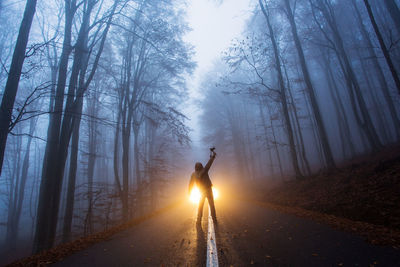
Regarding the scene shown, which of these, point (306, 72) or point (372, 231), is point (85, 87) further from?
point (306, 72)

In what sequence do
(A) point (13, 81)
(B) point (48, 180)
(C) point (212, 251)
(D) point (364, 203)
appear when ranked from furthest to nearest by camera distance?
(B) point (48, 180), (D) point (364, 203), (A) point (13, 81), (C) point (212, 251)

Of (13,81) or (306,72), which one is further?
(306,72)

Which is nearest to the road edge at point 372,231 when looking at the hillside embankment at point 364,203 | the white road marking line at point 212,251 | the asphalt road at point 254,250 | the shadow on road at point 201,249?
the hillside embankment at point 364,203

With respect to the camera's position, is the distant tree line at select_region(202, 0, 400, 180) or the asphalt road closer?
the asphalt road

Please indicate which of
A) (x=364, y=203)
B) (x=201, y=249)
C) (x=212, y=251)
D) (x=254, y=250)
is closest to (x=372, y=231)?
(x=364, y=203)

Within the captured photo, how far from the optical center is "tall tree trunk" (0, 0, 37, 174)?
4.15 m

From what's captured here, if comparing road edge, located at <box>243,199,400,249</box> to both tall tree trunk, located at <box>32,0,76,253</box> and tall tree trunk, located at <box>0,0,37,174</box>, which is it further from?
tall tree trunk, located at <box>0,0,37,174</box>

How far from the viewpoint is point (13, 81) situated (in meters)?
4.56

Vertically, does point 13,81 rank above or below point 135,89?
below

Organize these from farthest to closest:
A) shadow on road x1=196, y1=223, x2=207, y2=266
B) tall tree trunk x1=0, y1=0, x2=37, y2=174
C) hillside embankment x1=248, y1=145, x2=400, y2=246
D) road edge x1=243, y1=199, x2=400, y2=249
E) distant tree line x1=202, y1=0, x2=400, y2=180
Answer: distant tree line x1=202, y1=0, x2=400, y2=180
tall tree trunk x1=0, y1=0, x2=37, y2=174
hillside embankment x1=248, y1=145, x2=400, y2=246
road edge x1=243, y1=199, x2=400, y2=249
shadow on road x1=196, y1=223, x2=207, y2=266

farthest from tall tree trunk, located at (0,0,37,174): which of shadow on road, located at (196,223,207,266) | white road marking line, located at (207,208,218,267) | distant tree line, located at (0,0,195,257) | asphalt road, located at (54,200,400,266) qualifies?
white road marking line, located at (207,208,218,267)

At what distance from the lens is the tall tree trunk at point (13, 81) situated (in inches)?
163

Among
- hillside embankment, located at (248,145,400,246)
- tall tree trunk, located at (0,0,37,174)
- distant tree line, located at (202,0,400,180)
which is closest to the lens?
hillside embankment, located at (248,145,400,246)

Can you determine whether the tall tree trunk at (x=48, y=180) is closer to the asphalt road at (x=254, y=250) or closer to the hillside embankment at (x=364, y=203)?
the asphalt road at (x=254, y=250)
